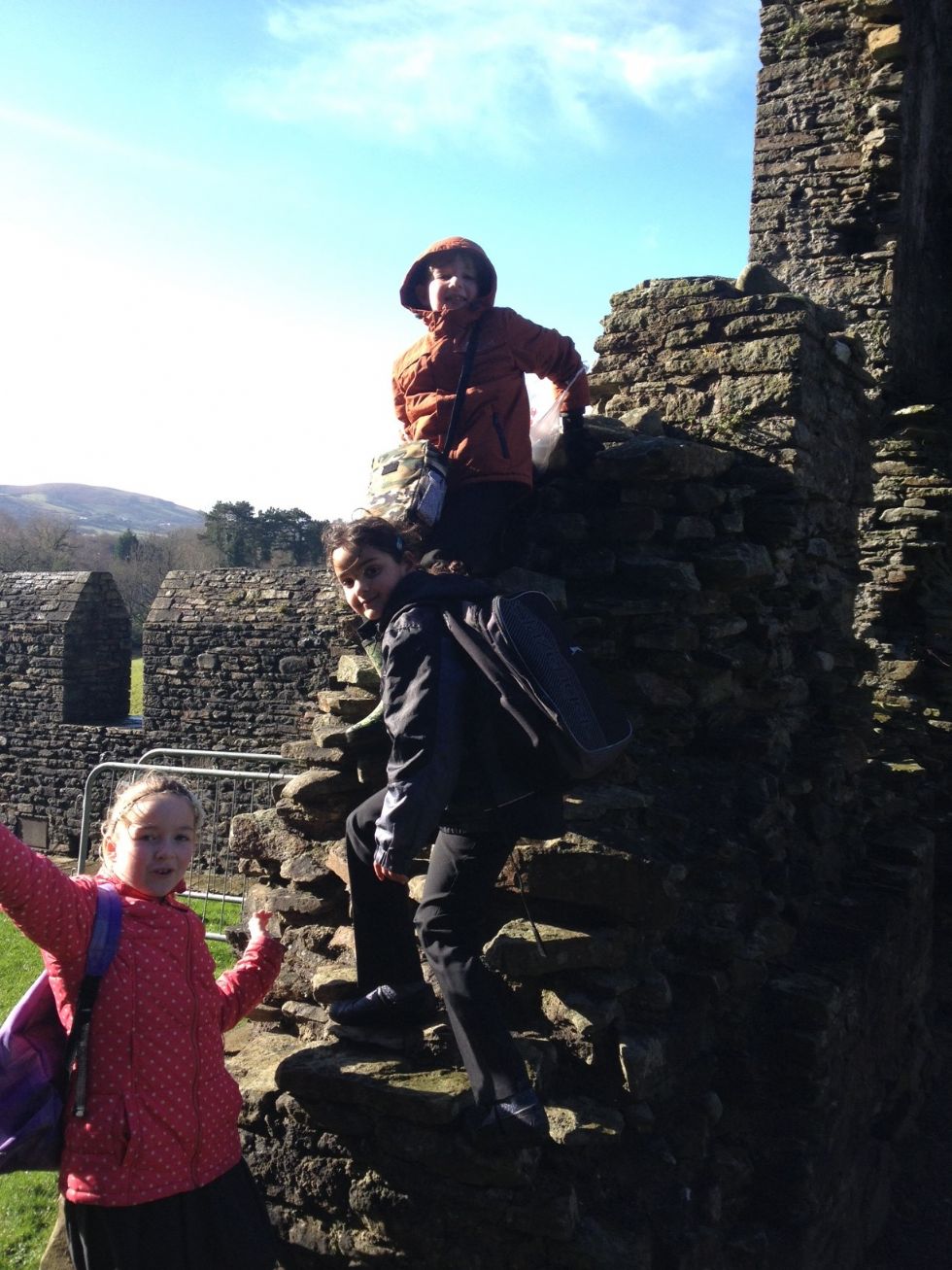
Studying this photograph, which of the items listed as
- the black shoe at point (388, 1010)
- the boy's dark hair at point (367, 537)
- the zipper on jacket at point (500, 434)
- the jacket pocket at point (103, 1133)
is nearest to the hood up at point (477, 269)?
the zipper on jacket at point (500, 434)

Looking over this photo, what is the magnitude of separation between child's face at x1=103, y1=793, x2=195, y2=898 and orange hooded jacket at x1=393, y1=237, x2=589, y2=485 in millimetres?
1903

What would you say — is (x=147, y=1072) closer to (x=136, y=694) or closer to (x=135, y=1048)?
(x=135, y=1048)

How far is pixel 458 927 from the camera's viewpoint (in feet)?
10.4

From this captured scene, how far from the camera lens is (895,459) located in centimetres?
863

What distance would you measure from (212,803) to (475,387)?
8.72 m

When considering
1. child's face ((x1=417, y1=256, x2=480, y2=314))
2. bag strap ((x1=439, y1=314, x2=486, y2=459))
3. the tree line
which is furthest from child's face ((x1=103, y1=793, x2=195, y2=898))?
the tree line

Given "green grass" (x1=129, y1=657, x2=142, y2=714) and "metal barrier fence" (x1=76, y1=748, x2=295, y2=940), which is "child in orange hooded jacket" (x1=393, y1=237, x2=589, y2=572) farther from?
"green grass" (x1=129, y1=657, x2=142, y2=714)

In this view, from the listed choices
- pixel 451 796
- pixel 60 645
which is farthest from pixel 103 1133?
pixel 60 645

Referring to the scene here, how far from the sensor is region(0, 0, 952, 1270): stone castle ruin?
323 cm

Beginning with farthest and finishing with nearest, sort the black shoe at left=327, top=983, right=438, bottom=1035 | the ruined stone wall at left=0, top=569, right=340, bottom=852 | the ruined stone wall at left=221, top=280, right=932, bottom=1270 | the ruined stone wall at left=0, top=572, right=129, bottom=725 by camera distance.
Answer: the ruined stone wall at left=0, top=572, right=129, bottom=725
the ruined stone wall at left=0, top=569, right=340, bottom=852
the black shoe at left=327, top=983, right=438, bottom=1035
the ruined stone wall at left=221, top=280, right=932, bottom=1270

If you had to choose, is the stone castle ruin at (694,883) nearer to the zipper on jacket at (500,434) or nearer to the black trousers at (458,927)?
the black trousers at (458,927)

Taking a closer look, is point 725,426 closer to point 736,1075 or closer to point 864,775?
point 864,775

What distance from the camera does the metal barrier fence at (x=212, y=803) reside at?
9375 millimetres

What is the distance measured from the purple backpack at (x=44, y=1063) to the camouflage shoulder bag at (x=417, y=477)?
6.07 feet
